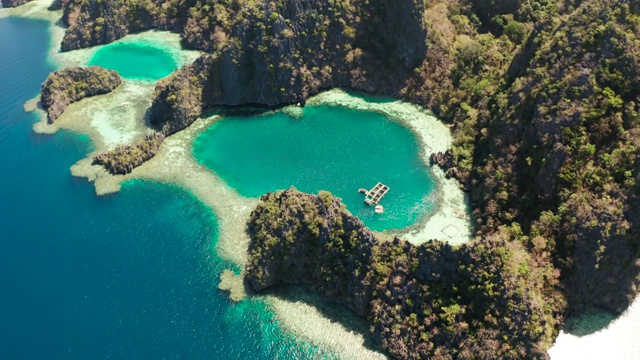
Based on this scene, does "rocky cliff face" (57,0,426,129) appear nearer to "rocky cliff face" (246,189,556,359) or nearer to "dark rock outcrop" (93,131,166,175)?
"dark rock outcrop" (93,131,166,175)

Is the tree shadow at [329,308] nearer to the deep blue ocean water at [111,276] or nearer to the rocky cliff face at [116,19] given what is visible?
the deep blue ocean water at [111,276]

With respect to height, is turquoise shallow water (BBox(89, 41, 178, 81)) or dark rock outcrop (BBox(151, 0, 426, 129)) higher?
dark rock outcrop (BBox(151, 0, 426, 129))

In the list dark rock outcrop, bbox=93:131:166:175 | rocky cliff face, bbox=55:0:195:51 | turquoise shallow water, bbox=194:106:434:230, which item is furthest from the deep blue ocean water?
rocky cliff face, bbox=55:0:195:51

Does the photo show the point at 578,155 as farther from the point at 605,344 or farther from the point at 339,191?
the point at 339,191

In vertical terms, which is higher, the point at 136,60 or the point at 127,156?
the point at 136,60

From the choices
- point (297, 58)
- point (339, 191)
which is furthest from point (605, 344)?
point (297, 58)

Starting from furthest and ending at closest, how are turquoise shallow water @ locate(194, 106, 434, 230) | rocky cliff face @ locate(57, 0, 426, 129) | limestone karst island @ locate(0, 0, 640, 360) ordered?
1. rocky cliff face @ locate(57, 0, 426, 129)
2. turquoise shallow water @ locate(194, 106, 434, 230)
3. limestone karst island @ locate(0, 0, 640, 360)

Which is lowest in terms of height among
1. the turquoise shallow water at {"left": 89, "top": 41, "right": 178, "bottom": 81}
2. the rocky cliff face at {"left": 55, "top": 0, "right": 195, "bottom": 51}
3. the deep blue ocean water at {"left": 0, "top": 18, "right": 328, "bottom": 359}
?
the deep blue ocean water at {"left": 0, "top": 18, "right": 328, "bottom": 359}
